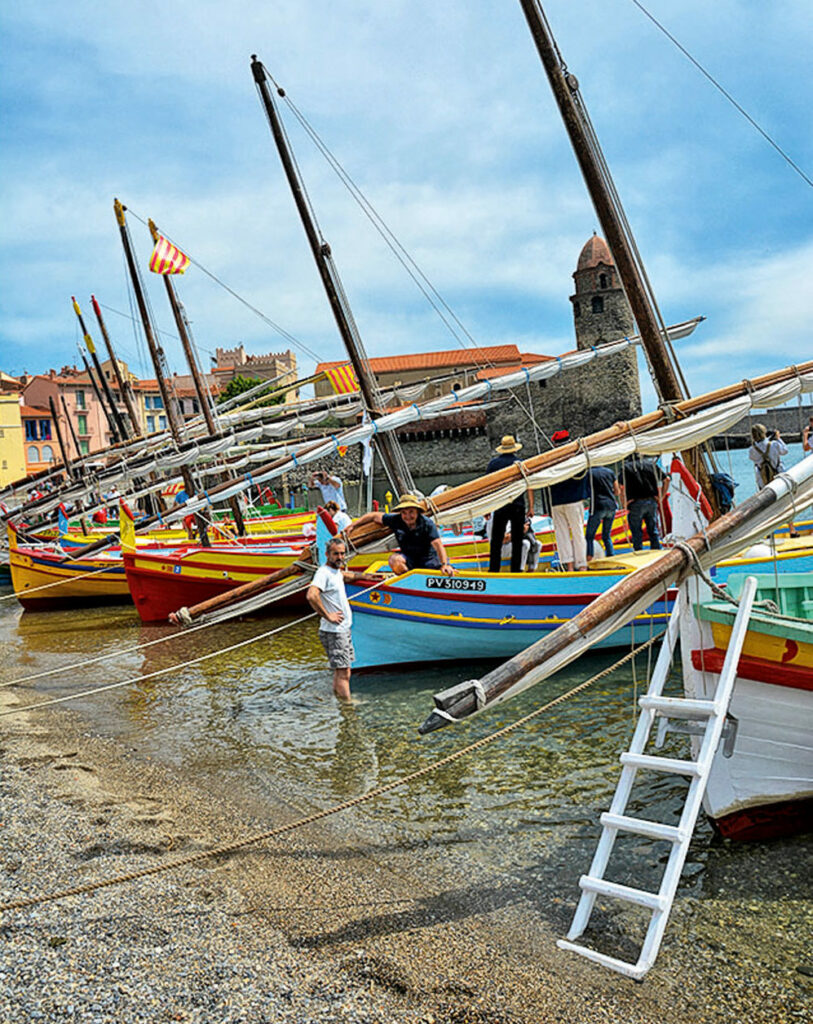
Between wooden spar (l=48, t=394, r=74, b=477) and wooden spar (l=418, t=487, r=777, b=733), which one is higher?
wooden spar (l=48, t=394, r=74, b=477)

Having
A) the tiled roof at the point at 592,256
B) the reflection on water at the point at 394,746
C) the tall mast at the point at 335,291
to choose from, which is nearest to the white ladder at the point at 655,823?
the reflection on water at the point at 394,746

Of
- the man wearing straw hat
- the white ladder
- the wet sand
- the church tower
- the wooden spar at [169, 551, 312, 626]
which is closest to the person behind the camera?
the wet sand

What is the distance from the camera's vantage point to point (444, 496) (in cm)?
960

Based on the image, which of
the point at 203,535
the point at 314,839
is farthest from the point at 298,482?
the point at 314,839


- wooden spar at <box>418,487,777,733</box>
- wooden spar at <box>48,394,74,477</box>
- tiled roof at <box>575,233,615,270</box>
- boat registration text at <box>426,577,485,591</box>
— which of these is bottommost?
boat registration text at <box>426,577,485,591</box>

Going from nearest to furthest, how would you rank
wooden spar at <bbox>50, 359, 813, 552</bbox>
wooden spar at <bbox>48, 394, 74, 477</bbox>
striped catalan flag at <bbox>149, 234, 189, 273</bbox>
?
wooden spar at <bbox>50, 359, 813, 552</bbox> → striped catalan flag at <bbox>149, 234, 189, 273</bbox> → wooden spar at <bbox>48, 394, 74, 477</bbox>

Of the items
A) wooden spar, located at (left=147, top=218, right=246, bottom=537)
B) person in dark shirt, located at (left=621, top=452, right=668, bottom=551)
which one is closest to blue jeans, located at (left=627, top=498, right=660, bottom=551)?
person in dark shirt, located at (left=621, top=452, right=668, bottom=551)

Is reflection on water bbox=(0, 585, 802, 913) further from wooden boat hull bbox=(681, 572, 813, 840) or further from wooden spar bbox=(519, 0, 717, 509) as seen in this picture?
wooden spar bbox=(519, 0, 717, 509)

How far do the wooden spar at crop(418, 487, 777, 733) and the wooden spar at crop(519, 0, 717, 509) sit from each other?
6951 millimetres

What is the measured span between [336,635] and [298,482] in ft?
157

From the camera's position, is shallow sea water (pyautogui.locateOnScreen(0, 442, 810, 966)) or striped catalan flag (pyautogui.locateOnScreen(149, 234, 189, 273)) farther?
striped catalan flag (pyautogui.locateOnScreen(149, 234, 189, 273))

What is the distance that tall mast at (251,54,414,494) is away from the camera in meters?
17.4

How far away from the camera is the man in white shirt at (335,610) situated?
966 centimetres

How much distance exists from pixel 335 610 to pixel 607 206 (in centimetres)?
710
